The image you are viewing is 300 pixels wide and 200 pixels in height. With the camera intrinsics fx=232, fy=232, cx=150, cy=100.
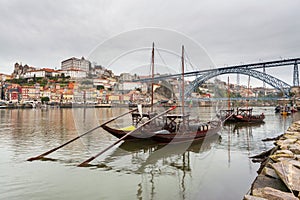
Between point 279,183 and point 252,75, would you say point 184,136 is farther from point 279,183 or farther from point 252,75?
point 252,75

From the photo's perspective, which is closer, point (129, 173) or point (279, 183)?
point (279, 183)

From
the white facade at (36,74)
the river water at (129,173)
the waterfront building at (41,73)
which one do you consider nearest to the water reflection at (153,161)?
the river water at (129,173)

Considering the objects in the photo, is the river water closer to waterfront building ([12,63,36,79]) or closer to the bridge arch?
the bridge arch

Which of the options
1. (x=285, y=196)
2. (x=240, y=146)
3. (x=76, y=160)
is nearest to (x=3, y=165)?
(x=76, y=160)

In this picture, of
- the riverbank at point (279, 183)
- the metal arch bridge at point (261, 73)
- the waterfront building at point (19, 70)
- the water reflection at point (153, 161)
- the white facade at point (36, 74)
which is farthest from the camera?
the waterfront building at point (19, 70)

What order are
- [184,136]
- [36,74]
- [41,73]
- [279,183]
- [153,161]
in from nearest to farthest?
[279,183] < [153,161] < [184,136] < [41,73] < [36,74]

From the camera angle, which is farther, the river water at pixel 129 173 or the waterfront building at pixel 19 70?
the waterfront building at pixel 19 70

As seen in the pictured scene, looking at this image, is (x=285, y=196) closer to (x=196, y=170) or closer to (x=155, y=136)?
(x=196, y=170)

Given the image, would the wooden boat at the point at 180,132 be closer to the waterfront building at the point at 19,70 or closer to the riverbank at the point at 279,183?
the riverbank at the point at 279,183

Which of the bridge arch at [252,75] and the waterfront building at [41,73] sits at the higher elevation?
the waterfront building at [41,73]

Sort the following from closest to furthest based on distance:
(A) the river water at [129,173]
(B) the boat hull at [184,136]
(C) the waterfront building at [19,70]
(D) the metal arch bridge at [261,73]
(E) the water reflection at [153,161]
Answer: (A) the river water at [129,173] → (E) the water reflection at [153,161] → (B) the boat hull at [184,136] → (D) the metal arch bridge at [261,73] → (C) the waterfront building at [19,70]

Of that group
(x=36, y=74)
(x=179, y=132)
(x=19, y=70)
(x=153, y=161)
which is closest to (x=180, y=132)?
(x=179, y=132)

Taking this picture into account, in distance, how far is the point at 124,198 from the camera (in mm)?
5289

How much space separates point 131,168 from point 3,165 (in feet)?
13.8
